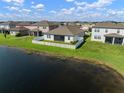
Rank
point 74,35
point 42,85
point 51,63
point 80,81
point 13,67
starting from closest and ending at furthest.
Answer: point 42,85 → point 80,81 → point 13,67 → point 51,63 → point 74,35

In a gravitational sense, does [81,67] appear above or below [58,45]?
below

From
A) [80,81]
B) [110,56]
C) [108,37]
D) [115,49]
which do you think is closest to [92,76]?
[80,81]

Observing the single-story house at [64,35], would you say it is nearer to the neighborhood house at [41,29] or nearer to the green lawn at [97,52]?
the green lawn at [97,52]

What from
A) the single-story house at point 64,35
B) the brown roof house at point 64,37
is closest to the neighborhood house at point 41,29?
the brown roof house at point 64,37

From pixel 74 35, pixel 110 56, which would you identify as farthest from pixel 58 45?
pixel 110 56

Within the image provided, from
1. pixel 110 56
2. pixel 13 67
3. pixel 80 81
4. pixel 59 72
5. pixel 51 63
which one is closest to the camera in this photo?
pixel 80 81

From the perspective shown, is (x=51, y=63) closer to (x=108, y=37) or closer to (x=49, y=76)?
(x=49, y=76)

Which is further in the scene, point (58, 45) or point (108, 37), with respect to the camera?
point (108, 37)
